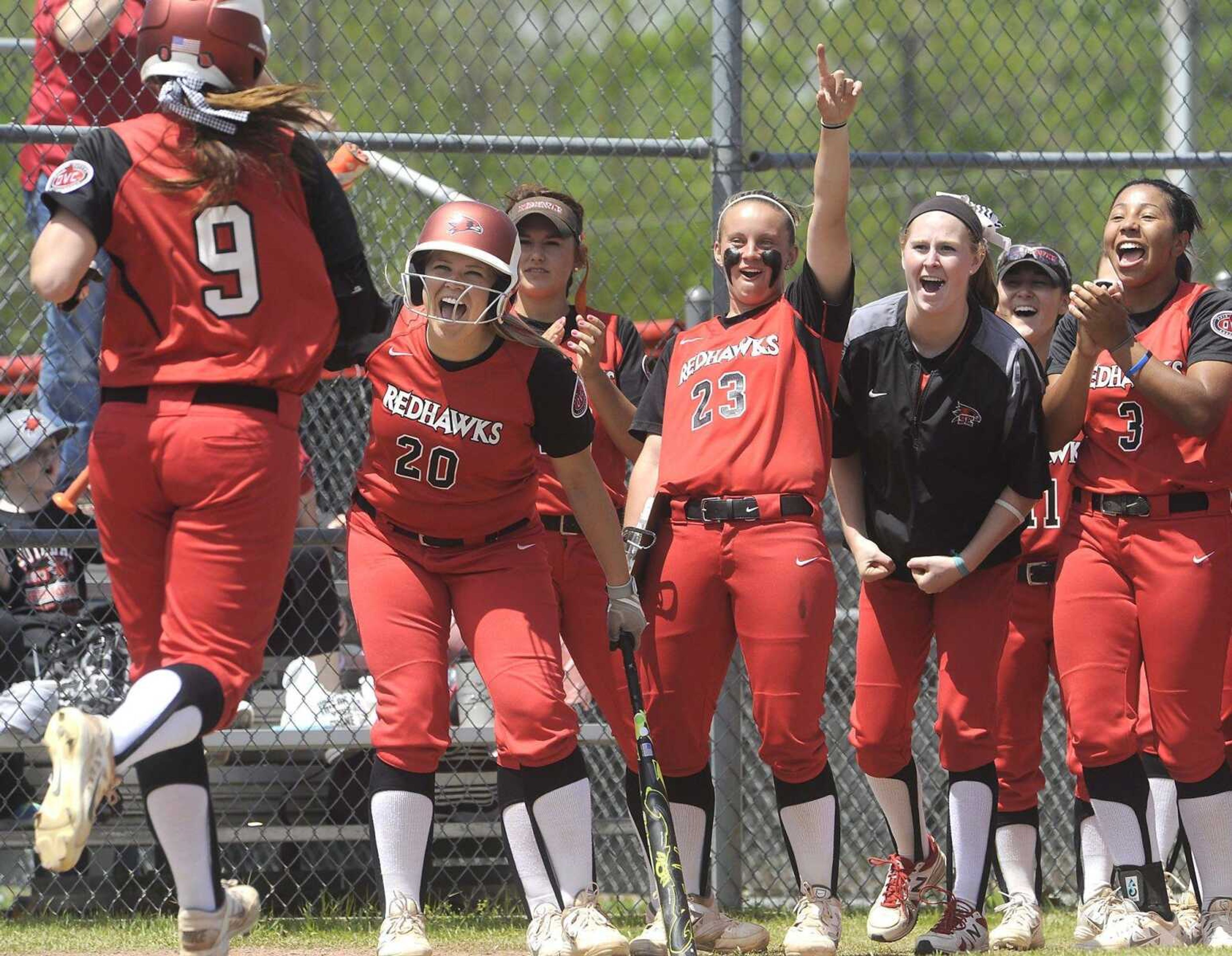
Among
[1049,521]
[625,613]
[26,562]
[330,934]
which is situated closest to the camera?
[625,613]

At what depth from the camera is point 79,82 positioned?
5.49m

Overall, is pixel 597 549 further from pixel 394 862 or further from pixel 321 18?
pixel 321 18

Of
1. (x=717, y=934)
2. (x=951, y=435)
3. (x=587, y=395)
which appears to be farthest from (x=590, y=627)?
(x=951, y=435)

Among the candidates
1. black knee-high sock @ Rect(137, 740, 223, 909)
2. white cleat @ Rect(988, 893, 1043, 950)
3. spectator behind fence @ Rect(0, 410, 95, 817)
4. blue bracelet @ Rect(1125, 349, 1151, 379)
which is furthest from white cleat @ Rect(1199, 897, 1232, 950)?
spectator behind fence @ Rect(0, 410, 95, 817)

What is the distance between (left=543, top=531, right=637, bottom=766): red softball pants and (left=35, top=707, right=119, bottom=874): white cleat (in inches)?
62.4

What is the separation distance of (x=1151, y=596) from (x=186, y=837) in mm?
2589

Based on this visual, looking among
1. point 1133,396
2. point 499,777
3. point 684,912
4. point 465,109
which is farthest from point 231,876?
point 1133,396

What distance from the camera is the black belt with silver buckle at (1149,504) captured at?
441cm

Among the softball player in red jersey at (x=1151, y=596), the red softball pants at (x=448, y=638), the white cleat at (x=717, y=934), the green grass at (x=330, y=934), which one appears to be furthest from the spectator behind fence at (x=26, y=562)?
the softball player in red jersey at (x=1151, y=596)

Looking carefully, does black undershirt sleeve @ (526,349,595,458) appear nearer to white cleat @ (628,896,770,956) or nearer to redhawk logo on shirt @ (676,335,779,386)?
redhawk logo on shirt @ (676,335,779,386)

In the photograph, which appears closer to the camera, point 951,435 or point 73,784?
point 73,784

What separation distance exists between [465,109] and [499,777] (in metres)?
2.65

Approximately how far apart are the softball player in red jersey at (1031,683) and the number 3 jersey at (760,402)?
0.72 metres

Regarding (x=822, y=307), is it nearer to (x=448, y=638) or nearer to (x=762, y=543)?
(x=762, y=543)
